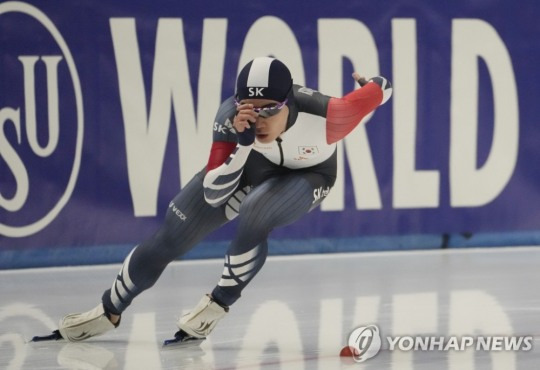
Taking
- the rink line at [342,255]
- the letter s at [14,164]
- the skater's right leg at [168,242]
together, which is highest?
the letter s at [14,164]

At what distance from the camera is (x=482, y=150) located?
357 inches

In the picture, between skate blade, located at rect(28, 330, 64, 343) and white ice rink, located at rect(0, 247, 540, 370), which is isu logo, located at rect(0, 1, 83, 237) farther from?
skate blade, located at rect(28, 330, 64, 343)

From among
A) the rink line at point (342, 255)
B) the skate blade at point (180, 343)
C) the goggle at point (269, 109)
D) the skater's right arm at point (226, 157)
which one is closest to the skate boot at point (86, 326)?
the skate blade at point (180, 343)

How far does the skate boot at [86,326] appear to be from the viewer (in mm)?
5734

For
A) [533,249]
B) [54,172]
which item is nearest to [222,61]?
[54,172]

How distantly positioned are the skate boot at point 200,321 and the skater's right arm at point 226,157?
48 centimetres

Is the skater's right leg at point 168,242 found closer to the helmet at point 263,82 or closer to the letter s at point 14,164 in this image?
the helmet at point 263,82

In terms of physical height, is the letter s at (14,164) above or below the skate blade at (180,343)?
above

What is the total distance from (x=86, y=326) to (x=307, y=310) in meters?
1.38

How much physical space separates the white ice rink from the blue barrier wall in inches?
10.8

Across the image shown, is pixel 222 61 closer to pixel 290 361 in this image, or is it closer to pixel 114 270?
pixel 114 270

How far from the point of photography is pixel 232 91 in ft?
28.2

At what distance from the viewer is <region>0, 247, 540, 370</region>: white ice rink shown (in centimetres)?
519

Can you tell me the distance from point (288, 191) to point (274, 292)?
184 cm
